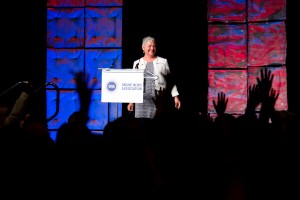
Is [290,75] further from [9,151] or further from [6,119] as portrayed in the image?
[9,151]

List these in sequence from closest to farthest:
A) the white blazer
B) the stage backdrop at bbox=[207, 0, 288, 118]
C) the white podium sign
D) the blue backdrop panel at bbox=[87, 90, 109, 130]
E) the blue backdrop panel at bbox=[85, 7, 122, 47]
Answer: the white podium sign, the white blazer, the stage backdrop at bbox=[207, 0, 288, 118], the blue backdrop panel at bbox=[87, 90, 109, 130], the blue backdrop panel at bbox=[85, 7, 122, 47]

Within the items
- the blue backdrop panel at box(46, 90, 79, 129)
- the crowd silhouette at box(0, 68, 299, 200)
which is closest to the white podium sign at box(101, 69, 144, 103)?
the blue backdrop panel at box(46, 90, 79, 129)

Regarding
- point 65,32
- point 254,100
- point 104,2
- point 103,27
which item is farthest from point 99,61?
point 254,100

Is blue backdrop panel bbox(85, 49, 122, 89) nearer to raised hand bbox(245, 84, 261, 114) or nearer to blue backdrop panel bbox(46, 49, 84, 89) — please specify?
blue backdrop panel bbox(46, 49, 84, 89)

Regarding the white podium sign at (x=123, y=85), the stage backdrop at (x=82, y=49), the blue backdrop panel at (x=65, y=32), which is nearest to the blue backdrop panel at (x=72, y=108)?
the stage backdrop at (x=82, y=49)

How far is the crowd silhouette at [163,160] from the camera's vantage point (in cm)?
175

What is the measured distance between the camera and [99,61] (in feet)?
18.9

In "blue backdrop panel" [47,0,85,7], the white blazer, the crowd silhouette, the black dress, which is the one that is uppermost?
"blue backdrop panel" [47,0,85,7]

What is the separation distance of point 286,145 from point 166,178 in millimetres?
585

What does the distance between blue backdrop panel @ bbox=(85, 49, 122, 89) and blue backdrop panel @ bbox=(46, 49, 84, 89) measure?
11 centimetres

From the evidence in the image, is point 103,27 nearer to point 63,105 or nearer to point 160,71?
point 63,105

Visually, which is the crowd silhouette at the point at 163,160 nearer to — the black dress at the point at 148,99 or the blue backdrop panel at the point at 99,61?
the black dress at the point at 148,99

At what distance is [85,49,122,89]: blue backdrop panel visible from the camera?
5723 millimetres

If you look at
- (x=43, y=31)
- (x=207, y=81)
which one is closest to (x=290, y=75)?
(x=207, y=81)
